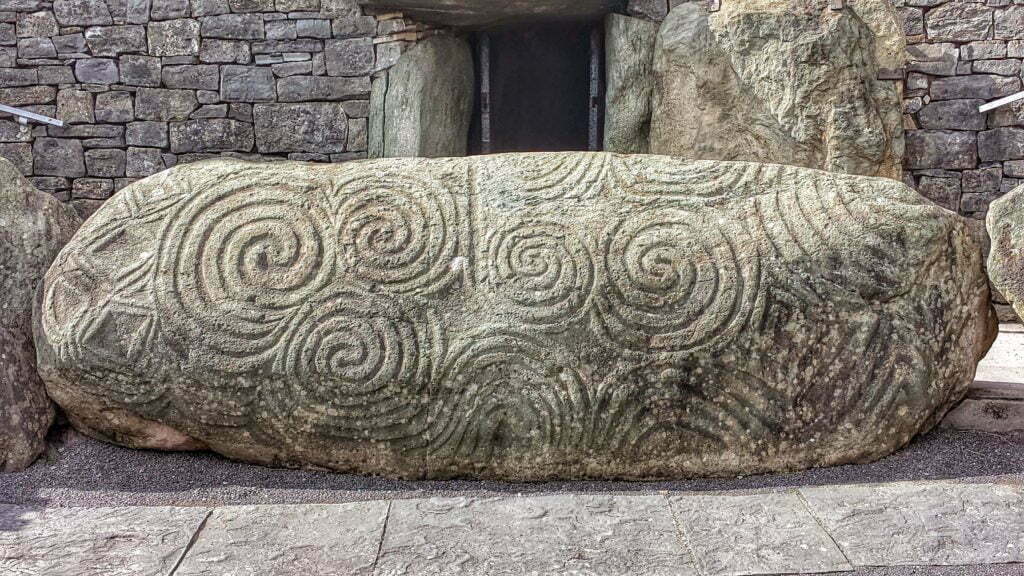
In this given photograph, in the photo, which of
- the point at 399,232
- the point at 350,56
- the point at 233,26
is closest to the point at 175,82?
the point at 233,26

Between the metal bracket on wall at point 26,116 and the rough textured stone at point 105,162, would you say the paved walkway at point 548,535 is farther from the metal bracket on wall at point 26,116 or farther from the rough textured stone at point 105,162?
the metal bracket on wall at point 26,116

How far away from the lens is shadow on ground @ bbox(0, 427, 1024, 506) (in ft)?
8.29

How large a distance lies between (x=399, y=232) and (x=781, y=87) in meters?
3.65

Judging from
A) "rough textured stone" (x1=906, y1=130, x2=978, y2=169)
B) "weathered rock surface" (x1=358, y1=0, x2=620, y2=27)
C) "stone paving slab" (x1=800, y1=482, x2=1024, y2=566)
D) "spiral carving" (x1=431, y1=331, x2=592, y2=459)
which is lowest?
"stone paving slab" (x1=800, y1=482, x2=1024, y2=566)

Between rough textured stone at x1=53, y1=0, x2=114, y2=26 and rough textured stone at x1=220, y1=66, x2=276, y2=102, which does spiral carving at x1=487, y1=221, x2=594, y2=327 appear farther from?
rough textured stone at x1=53, y1=0, x2=114, y2=26

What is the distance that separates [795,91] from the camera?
5418 millimetres

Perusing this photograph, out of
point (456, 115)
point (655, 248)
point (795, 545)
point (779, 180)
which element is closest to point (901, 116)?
point (456, 115)

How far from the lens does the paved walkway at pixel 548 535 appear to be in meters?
2.06

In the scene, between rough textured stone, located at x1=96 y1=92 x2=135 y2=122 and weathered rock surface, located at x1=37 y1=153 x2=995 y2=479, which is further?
rough textured stone, located at x1=96 y1=92 x2=135 y2=122

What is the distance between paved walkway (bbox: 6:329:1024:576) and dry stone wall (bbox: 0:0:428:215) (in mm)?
4157

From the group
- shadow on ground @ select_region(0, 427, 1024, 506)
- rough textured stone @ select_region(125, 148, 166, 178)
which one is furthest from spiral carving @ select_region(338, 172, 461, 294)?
rough textured stone @ select_region(125, 148, 166, 178)

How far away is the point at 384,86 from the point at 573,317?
13.7 feet

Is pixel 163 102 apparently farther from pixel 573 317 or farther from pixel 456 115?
pixel 573 317

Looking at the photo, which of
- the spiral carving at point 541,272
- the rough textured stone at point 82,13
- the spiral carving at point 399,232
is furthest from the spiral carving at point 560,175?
the rough textured stone at point 82,13
